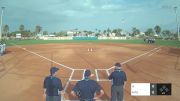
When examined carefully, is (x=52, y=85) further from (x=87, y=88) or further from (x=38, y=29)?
(x=38, y=29)

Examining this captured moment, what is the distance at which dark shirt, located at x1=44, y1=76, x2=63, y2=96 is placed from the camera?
8297 mm

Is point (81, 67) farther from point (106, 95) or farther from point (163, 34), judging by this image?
point (163, 34)

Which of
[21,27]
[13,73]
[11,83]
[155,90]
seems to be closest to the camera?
[155,90]

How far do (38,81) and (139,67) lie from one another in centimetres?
830

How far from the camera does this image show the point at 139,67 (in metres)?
20.6

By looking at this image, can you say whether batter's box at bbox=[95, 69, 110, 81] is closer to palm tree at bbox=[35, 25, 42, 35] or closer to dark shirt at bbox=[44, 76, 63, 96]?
dark shirt at bbox=[44, 76, 63, 96]

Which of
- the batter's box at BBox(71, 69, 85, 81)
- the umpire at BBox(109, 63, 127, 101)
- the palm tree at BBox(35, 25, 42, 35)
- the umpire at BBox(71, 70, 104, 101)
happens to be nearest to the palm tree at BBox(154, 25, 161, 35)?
the palm tree at BBox(35, 25, 42, 35)

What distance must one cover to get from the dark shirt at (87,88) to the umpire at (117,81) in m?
2.32

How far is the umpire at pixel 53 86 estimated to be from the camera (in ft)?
27.2

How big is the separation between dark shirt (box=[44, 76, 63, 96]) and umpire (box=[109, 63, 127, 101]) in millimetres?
2279

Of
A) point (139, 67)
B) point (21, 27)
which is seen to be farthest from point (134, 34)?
point (139, 67)
